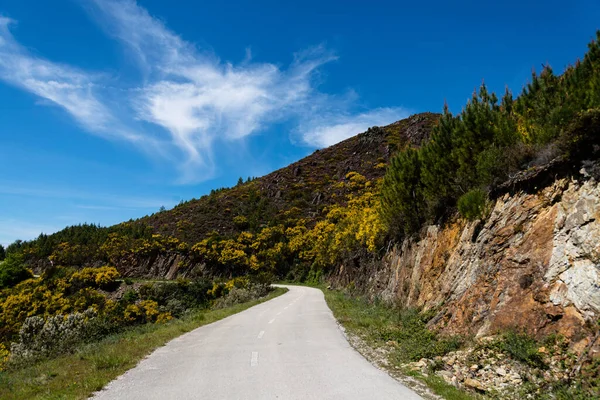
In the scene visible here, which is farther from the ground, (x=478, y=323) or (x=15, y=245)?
(x=15, y=245)

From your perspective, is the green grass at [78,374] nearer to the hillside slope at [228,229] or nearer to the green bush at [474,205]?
the green bush at [474,205]

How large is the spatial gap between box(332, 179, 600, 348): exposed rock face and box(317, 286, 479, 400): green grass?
27.9 inches

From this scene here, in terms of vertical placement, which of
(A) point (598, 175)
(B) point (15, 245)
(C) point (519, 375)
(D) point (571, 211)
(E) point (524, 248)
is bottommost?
(C) point (519, 375)

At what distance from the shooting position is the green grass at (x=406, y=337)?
686 centimetres

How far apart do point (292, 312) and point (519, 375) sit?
14.2 metres

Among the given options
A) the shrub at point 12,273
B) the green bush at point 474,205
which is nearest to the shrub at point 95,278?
the shrub at point 12,273

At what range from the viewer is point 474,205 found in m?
11.8

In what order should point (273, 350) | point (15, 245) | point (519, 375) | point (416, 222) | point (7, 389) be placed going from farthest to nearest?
point (15, 245) < point (416, 222) < point (273, 350) < point (7, 389) < point (519, 375)

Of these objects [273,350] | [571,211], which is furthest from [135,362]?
[571,211]

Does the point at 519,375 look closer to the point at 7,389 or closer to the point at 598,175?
the point at 598,175

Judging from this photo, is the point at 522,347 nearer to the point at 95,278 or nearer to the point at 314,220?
the point at 95,278

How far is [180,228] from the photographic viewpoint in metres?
73.0

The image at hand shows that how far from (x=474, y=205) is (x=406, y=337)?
4.80 metres

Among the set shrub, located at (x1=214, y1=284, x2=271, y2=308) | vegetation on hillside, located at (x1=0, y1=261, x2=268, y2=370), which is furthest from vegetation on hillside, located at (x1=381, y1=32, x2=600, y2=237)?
vegetation on hillside, located at (x1=0, y1=261, x2=268, y2=370)
